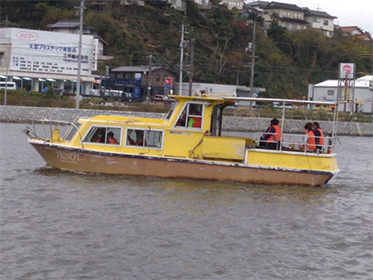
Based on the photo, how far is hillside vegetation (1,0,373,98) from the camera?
86.8m

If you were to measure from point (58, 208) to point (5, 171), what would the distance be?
20.8ft

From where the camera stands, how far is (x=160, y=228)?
46.9 feet

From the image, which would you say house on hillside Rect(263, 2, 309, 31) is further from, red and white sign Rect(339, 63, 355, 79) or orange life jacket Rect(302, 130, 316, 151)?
orange life jacket Rect(302, 130, 316, 151)

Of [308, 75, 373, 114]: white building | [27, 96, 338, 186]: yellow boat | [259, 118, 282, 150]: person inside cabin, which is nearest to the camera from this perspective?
[27, 96, 338, 186]: yellow boat

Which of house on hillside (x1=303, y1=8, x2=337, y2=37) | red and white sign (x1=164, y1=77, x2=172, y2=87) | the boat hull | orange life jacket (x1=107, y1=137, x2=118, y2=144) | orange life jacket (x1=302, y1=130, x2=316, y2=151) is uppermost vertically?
house on hillside (x1=303, y1=8, x2=337, y2=37)

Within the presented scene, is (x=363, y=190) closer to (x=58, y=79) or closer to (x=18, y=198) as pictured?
(x=18, y=198)

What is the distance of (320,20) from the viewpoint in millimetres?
129250

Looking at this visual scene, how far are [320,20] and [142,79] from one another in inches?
2461

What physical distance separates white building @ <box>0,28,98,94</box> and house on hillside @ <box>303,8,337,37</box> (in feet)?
210

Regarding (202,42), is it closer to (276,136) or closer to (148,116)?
(148,116)

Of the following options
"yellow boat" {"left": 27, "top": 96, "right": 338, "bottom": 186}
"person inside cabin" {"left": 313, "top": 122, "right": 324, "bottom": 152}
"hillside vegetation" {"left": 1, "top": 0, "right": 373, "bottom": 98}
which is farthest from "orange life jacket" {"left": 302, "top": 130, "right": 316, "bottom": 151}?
"hillside vegetation" {"left": 1, "top": 0, "right": 373, "bottom": 98}

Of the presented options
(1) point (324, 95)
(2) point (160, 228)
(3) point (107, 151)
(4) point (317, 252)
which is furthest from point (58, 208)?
(1) point (324, 95)

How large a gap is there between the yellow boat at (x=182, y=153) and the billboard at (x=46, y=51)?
5225 cm

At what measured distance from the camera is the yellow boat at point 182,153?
2016 cm
